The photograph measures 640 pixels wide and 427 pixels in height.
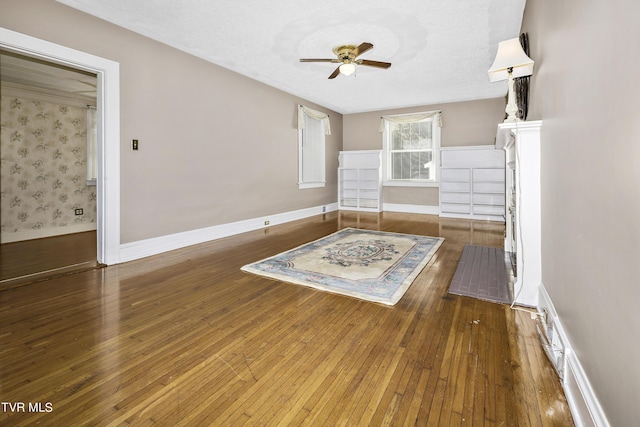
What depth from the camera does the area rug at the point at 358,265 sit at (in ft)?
8.42

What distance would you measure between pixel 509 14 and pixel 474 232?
10.2 ft

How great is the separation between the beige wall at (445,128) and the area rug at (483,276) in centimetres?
370

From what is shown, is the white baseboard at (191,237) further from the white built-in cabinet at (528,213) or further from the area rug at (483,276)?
the white built-in cabinet at (528,213)

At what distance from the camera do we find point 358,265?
10.4 feet

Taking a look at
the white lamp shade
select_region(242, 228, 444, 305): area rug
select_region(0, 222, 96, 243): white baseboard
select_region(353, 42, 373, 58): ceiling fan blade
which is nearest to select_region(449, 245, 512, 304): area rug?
select_region(242, 228, 444, 305): area rug

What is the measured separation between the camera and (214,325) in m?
1.96

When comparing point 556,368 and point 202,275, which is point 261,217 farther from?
point 556,368

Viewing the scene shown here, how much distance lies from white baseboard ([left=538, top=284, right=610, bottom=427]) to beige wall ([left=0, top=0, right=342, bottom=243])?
399 centimetres

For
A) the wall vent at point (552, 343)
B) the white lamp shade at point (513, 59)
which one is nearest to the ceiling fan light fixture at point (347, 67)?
the white lamp shade at point (513, 59)

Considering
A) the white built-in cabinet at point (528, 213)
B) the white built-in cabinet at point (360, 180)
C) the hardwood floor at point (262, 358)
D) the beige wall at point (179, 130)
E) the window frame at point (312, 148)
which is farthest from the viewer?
the white built-in cabinet at point (360, 180)

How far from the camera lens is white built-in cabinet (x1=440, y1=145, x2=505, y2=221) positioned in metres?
6.28

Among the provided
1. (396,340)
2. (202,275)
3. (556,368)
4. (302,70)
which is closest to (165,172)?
(202,275)

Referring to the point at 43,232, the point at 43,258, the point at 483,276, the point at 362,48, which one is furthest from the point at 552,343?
the point at 43,232

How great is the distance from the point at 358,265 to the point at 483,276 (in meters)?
1.20
